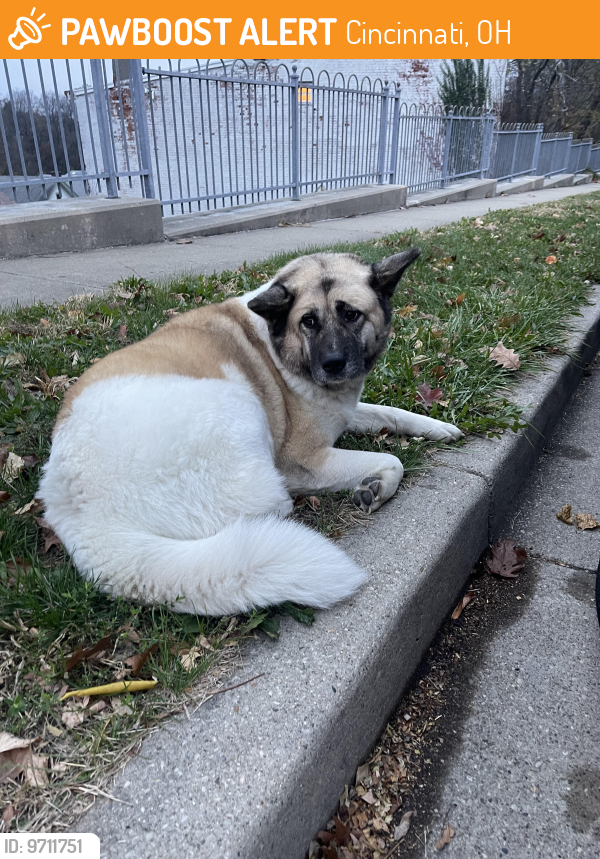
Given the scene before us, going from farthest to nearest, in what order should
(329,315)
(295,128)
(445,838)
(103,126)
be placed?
1. (295,128)
2. (103,126)
3. (329,315)
4. (445,838)

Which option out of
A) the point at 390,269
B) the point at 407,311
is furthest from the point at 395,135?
the point at 390,269

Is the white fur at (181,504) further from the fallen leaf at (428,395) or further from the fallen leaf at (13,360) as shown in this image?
the fallen leaf at (13,360)

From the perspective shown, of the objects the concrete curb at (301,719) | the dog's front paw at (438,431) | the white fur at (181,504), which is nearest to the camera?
the concrete curb at (301,719)

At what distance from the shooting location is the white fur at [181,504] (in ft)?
5.71

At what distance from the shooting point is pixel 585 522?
2.82 m

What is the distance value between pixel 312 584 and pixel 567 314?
3.80m

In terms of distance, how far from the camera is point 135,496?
1917mm

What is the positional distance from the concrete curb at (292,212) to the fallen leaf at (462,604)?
23.3 ft

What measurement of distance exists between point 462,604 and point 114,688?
141cm

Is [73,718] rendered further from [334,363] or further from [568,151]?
[568,151]

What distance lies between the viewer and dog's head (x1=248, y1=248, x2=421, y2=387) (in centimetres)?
262

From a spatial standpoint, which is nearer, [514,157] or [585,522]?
[585,522]

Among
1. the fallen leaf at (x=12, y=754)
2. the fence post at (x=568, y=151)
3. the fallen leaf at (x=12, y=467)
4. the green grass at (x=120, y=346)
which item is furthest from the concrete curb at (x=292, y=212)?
the fence post at (x=568, y=151)

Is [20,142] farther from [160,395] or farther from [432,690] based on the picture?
[432,690]
